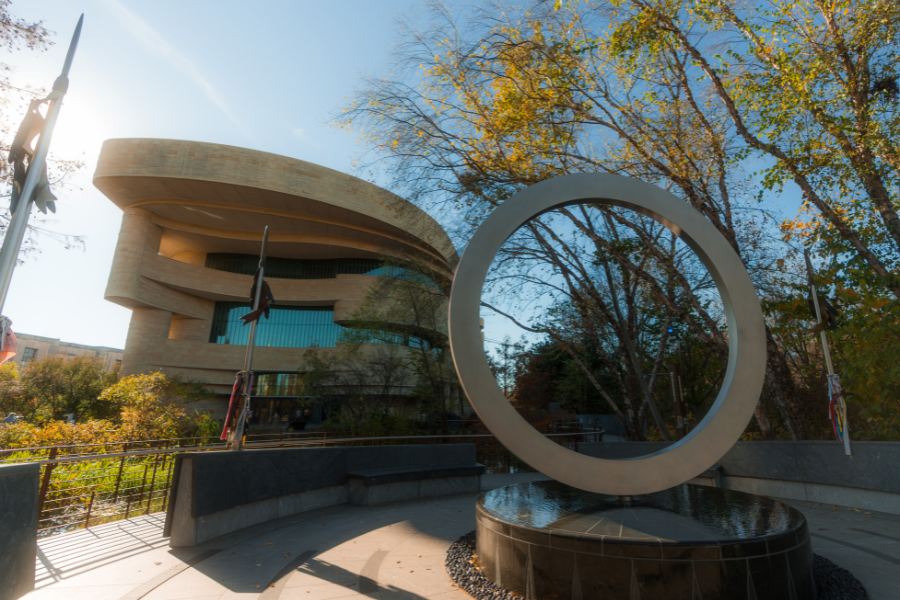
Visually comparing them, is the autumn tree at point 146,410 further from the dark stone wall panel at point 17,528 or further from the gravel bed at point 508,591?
the gravel bed at point 508,591

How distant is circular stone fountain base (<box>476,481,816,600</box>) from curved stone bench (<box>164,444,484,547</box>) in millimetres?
3332

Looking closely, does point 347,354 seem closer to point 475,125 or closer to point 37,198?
point 475,125

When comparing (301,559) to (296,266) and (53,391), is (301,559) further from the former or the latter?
(296,266)

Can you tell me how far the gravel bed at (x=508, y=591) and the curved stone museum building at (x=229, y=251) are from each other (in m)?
24.4

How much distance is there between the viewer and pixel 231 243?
37.1m

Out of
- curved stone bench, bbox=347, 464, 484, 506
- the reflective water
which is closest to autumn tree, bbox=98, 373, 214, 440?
curved stone bench, bbox=347, 464, 484, 506

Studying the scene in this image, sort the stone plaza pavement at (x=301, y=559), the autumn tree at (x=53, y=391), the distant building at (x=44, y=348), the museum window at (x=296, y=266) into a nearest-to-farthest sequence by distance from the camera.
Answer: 1. the stone plaza pavement at (x=301, y=559)
2. the autumn tree at (x=53, y=391)
3. the museum window at (x=296, y=266)
4. the distant building at (x=44, y=348)

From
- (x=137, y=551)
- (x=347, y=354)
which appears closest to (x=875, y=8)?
(x=137, y=551)

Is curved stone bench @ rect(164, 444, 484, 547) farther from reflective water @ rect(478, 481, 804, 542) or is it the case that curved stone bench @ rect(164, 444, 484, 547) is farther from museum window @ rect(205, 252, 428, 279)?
museum window @ rect(205, 252, 428, 279)

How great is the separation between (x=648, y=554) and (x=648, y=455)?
1.37 metres

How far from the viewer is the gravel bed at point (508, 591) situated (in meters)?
3.84

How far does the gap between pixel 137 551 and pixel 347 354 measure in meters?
19.8

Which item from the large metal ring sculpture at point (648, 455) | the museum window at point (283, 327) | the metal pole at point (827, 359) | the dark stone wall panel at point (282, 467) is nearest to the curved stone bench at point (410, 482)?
the dark stone wall panel at point (282, 467)

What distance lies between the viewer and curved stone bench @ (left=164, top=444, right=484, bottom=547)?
535 cm
